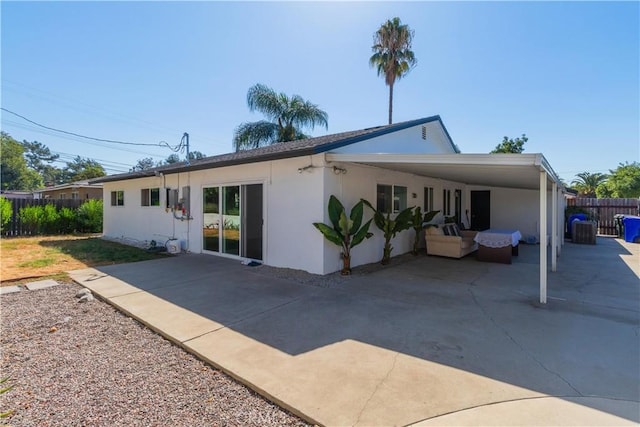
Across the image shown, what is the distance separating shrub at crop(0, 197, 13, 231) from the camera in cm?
1416

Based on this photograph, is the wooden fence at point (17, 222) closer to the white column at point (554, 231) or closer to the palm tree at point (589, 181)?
the white column at point (554, 231)

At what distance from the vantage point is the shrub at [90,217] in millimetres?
17094

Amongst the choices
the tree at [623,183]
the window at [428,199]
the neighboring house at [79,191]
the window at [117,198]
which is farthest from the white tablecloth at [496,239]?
the neighboring house at [79,191]

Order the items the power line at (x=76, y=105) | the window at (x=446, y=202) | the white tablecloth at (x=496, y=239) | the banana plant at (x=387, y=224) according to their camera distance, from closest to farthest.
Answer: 1. the banana plant at (x=387, y=224)
2. the white tablecloth at (x=496, y=239)
3. the window at (x=446, y=202)
4. the power line at (x=76, y=105)

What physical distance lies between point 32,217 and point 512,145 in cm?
2970

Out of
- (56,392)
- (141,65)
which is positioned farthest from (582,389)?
(141,65)

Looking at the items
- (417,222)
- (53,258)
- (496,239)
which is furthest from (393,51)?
(53,258)

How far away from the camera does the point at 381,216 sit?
8.14m

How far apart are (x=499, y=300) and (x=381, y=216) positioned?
3.51 meters

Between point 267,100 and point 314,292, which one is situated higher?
point 267,100

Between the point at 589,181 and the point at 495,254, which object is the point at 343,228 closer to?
the point at 495,254

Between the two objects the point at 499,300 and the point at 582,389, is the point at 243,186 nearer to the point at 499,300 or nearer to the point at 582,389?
the point at 499,300

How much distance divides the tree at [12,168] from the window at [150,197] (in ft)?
163

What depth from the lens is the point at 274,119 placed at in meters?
22.2
